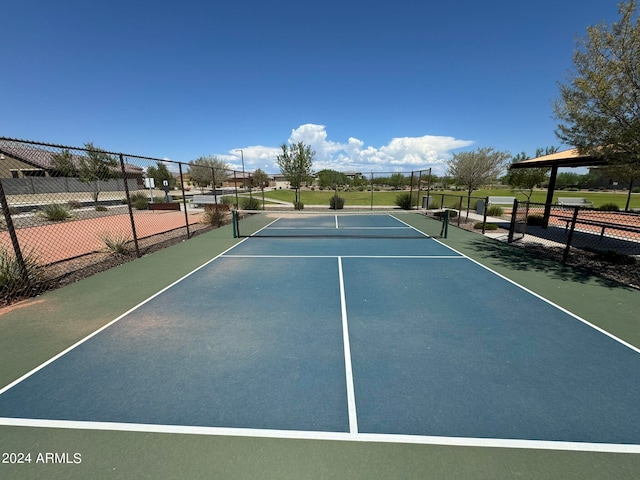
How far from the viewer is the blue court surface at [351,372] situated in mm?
2814

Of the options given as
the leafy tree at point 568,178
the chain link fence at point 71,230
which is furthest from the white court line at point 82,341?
the leafy tree at point 568,178

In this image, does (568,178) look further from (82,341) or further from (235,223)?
(82,341)

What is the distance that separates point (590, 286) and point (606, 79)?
4.88 meters

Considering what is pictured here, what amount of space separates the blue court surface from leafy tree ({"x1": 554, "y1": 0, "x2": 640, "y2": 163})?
14.7 feet

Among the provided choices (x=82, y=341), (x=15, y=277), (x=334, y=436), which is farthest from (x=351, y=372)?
(x=15, y=277)

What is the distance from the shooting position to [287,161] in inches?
1307

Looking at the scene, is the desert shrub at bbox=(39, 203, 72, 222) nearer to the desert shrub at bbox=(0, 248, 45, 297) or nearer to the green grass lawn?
the desert shrub at bbox=(0, 248, 45, 297)

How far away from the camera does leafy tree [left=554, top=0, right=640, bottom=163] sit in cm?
612

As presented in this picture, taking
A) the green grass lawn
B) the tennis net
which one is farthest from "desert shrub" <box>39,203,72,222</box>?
the green grass lawn

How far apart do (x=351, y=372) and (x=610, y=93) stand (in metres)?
8.72

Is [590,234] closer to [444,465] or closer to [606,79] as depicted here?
[606,79]

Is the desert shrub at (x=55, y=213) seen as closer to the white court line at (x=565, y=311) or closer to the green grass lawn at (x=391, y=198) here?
the green grass lawn at (x=391, y=198)

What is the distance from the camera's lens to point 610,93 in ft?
21.0

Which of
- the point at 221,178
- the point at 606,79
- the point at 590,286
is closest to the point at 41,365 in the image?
the point at 590,286
